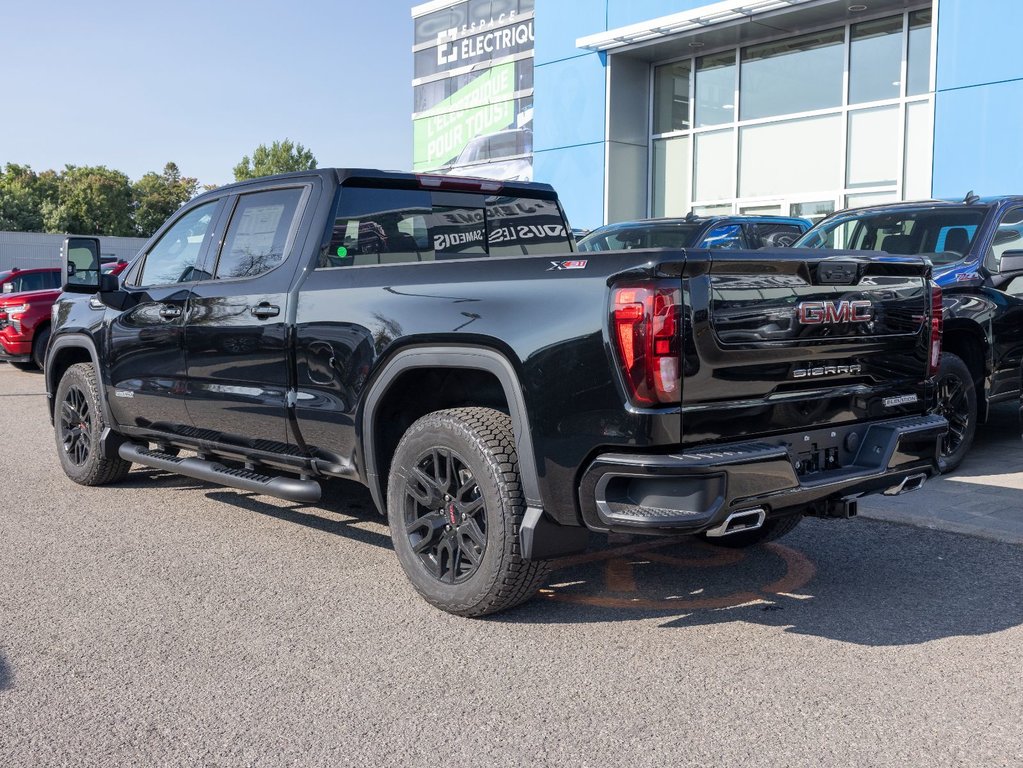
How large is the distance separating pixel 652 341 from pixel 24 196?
3343 inches

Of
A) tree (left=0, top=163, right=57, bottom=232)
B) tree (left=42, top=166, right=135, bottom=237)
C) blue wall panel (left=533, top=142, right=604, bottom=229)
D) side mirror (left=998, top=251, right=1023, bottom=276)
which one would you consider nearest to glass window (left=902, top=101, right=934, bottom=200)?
blue wall panel (left=533, top=142, right=604, bottom=229)

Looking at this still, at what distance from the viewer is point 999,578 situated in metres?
4.85

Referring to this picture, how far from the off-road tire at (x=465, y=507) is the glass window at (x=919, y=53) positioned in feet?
48.4

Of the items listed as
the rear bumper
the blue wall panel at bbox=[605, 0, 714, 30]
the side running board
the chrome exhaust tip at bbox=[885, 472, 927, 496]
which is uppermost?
the blue wall panel at bbox=[605, 0, 714, 30]

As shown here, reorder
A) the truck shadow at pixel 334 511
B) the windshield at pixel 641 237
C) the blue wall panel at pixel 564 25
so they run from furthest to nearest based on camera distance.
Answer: the blue wall panel at pixel 564 25
the windshield at pixel 641 237
the truck shadow at pixel 334 511

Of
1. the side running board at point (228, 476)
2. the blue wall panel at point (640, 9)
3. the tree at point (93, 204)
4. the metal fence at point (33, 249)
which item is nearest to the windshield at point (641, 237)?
the side running board at point (228, 476)

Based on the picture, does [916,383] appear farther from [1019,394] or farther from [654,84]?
[654,84]

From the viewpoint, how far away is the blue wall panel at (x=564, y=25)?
20797 millimetres

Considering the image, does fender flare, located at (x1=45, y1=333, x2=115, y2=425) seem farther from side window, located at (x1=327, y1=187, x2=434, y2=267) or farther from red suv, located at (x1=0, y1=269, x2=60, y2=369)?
red suv, located at (x1=0, y1=269, x2=60, y2=369)

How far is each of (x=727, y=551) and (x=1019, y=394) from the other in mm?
3574

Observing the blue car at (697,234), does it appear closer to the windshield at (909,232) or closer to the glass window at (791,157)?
the windshield at (909,232)

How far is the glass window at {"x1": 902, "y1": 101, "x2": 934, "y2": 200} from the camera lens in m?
16.4

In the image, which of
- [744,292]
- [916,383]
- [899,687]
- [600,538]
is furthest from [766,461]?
[600,538]

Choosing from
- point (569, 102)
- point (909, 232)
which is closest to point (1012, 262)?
point (909, 232)
